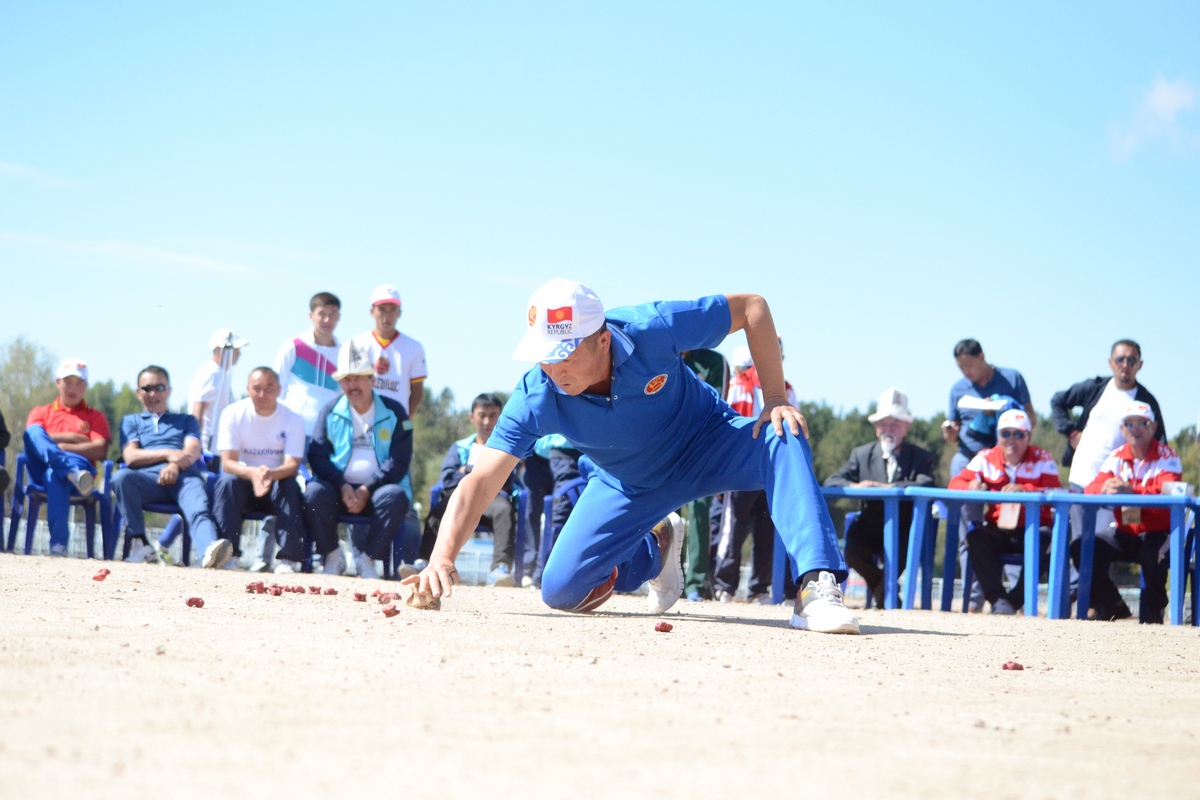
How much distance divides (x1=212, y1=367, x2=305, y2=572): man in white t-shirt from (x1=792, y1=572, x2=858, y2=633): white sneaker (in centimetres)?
572

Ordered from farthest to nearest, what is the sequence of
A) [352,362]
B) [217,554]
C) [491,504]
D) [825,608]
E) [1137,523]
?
[491,504]
[352,362]
[217,554]
[1137,523]
[825,608]

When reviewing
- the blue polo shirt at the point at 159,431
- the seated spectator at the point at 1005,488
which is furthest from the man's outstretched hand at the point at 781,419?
the blue polo shirt at the point at 159,431

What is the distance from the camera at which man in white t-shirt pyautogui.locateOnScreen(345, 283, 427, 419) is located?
438 inches

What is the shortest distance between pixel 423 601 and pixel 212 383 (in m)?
7.01

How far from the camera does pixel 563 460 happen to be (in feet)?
34.2

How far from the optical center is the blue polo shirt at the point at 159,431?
35.3 feet

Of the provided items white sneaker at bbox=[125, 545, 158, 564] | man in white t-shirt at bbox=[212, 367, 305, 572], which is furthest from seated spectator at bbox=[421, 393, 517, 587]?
white sneaker at bbox=[125, 545, 158, 564]

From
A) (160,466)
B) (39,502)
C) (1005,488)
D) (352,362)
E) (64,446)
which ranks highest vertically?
(352,362)

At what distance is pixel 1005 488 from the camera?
9164mm

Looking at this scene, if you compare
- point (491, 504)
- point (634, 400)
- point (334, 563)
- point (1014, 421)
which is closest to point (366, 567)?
point (334, 563)

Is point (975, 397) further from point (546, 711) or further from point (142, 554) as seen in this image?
point (546, 711)

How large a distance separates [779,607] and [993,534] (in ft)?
6.13

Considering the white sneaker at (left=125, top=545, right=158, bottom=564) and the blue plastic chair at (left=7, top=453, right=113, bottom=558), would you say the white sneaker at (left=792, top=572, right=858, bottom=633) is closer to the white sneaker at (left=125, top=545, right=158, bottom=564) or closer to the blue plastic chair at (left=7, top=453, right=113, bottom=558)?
the white sneaker at (left=125, top=545, right=158, bottom=564)

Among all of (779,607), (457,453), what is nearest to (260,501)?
(457,453)
